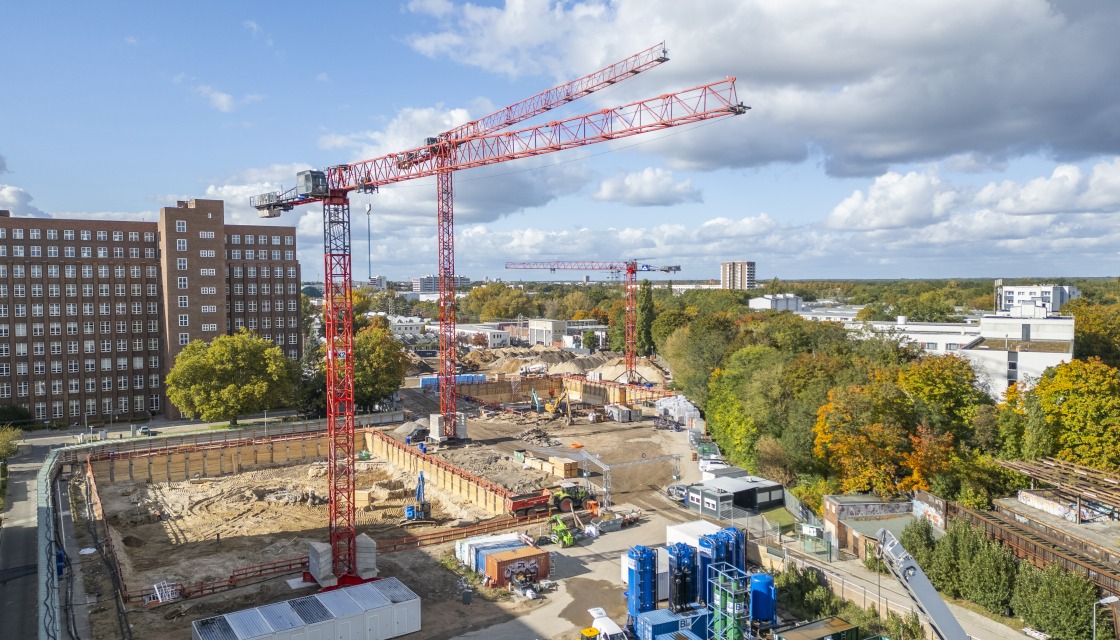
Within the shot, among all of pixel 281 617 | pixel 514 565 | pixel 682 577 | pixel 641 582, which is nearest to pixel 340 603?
pixel 281 617

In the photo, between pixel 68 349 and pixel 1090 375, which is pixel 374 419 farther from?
pixel 1090 375

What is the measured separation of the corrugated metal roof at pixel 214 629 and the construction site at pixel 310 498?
2219 millimetres

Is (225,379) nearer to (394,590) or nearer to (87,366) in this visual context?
(87,366)

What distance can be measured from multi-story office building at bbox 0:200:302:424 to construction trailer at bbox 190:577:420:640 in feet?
152

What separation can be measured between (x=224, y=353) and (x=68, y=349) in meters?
19.4

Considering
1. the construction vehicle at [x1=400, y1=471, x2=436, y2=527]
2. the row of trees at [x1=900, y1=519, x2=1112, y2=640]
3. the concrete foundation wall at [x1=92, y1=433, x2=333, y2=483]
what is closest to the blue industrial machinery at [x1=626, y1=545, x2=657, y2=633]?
the row of trees at [x1=900, y1=519, x2=1112, y2=640]

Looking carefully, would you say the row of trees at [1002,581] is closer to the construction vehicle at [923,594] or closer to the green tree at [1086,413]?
the construction vehicle at [923,594]

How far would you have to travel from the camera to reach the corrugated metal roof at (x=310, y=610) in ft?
77.3

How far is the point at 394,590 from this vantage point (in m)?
26.1

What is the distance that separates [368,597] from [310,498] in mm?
19545

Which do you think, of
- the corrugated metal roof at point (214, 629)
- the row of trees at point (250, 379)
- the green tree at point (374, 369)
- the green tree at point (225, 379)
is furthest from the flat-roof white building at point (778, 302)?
the corrugated metal roof at point (214, 629)

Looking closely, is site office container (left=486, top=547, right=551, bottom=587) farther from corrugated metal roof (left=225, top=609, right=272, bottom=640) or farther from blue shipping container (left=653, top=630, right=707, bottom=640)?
corrugated metal roof (left=225, top=609, right=272, bottom=640)

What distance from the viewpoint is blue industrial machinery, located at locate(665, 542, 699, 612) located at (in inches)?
1037

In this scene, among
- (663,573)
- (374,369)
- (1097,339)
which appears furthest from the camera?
(1097,339)
